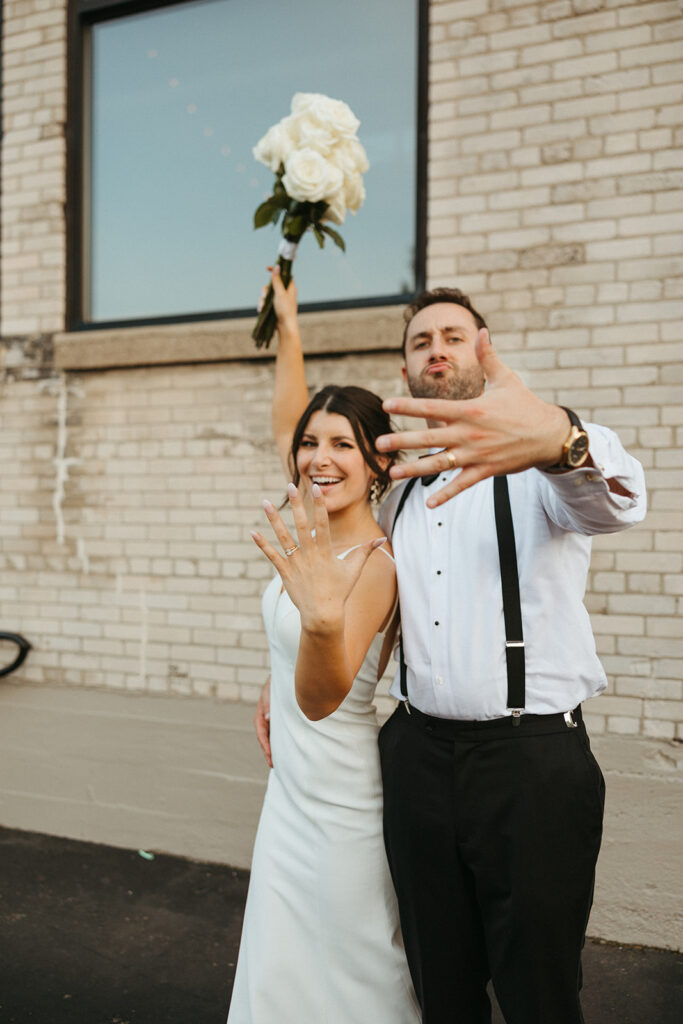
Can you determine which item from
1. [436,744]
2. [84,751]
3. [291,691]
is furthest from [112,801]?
[436,744]

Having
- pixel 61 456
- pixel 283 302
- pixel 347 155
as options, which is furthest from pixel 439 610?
pixel 61 456

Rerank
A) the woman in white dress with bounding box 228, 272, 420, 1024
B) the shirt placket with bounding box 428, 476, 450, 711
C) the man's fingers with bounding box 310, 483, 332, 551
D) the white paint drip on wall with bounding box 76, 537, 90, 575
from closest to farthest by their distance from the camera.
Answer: the man's fingers with bounding box 310, 483, 332, 551 < the shirt placket with bounding box 428, 476, 450, 711 < the woman in white dress with bounding box 228, 272, 420, 1024 < the white paint drip on wall with bounding box 76, 537, 90, 575

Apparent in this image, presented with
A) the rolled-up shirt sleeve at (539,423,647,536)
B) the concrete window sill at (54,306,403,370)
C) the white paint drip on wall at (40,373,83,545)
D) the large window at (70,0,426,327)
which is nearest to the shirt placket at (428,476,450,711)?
the rolled-up shirt sleeve at (539,423,647,536)

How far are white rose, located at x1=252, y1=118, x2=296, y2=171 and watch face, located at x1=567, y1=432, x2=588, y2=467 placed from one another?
62.8 inches

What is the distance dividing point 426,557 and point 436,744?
479 millimetres

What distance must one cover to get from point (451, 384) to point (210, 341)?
7.42 ft

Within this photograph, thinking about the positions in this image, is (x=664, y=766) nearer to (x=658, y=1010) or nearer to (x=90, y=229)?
(x=658, y=1010)

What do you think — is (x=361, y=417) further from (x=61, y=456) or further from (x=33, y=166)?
(x=33, y=166)

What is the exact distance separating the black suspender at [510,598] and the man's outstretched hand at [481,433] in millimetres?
594

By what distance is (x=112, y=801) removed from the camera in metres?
4.42

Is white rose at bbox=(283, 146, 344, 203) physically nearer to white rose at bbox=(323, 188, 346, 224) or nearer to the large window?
white rose at bbox=(323, 188, 346, 224)

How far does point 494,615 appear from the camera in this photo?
1.95 metres

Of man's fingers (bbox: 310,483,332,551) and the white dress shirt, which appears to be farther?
the white dress shirt

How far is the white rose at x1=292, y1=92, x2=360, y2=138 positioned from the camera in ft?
8.07
